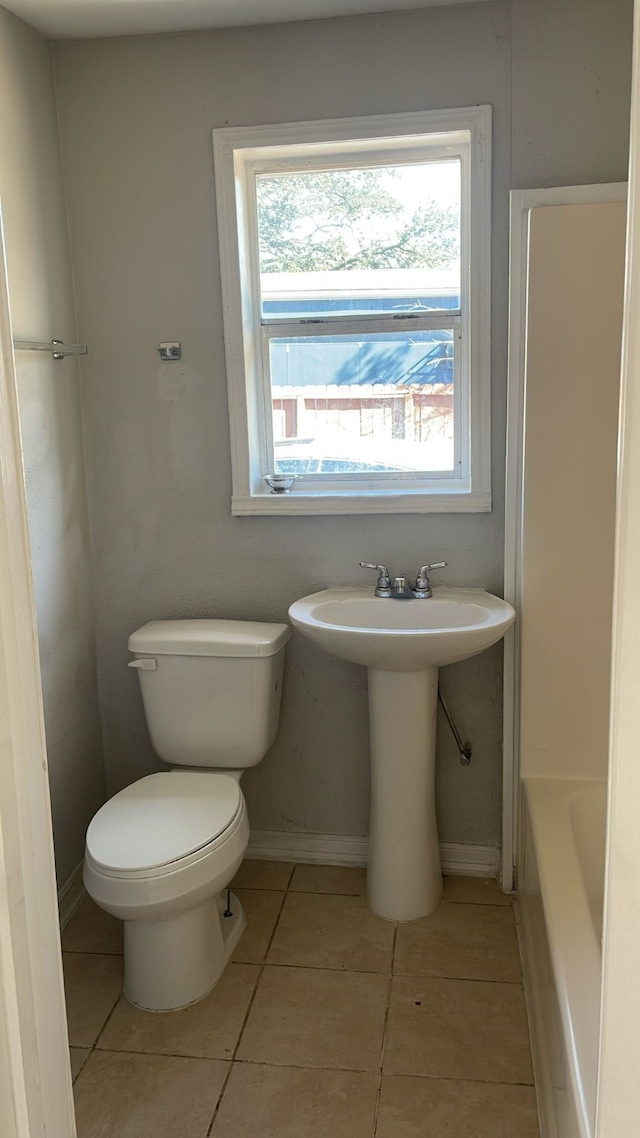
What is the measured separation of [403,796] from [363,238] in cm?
155

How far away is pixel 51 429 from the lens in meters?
2.44

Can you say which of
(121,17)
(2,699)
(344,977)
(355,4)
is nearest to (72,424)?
(121,17)

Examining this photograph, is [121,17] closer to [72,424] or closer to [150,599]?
[72,424]

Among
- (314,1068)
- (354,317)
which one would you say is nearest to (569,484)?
(354,317)

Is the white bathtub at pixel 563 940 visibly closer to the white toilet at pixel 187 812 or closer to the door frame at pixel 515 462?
the door frame at pixel 515 462

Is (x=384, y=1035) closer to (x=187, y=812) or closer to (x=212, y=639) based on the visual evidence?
(x=187, y=812)

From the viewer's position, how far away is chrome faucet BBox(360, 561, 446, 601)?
246cm

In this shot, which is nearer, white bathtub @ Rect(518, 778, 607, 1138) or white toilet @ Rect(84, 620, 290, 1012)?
white bathtub @ Rect(518, 778, 607, 1138)

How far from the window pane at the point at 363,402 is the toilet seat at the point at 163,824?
97cm

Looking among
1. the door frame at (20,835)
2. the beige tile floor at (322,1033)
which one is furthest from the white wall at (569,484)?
the door frame at (20,835)

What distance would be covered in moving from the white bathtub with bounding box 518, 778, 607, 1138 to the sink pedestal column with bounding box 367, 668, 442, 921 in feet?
0.91

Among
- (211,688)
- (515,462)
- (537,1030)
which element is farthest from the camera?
(211,688)

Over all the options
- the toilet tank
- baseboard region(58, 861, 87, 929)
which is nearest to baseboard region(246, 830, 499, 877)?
the toilet tank

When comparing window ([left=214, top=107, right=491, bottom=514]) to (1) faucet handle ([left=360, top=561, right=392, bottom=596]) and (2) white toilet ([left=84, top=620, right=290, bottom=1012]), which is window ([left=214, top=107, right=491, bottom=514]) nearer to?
(1) faucet handle ([left=360, top=561, right=392, bottom=596])
